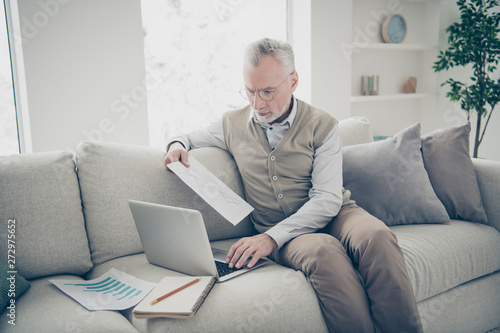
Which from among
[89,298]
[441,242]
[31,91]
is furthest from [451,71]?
[89,298]

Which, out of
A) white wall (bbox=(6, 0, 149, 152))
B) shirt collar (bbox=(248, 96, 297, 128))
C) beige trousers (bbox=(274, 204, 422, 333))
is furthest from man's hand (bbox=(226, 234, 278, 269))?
white wall (bbox=(6, 0, 149, 152))

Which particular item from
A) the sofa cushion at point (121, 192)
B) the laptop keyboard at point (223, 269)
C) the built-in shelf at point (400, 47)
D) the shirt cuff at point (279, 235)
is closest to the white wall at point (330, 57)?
the built-in shelf at point (400, 47)

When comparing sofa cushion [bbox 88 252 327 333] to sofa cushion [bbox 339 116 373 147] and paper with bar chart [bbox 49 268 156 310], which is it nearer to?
paper with bar chart [bbox 49 268 156 310]

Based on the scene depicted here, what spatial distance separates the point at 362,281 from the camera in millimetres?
1324

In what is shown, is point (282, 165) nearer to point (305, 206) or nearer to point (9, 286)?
point (305, 206)

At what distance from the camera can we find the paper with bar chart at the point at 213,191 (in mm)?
1404

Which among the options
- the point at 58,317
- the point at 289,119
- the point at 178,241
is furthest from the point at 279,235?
the point at 58,317

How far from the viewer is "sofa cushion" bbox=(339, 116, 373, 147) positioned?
6.70 ft

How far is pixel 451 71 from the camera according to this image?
3953 mm

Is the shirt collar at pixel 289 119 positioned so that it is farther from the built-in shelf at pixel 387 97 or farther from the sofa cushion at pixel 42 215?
the built-in shelf at pixel 387 97

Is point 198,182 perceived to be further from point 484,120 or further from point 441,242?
point 484,120

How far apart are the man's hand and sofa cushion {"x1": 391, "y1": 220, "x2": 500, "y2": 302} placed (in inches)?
20.9

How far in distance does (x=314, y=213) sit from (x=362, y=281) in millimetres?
291

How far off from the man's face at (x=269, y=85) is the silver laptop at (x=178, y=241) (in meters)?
0.57
